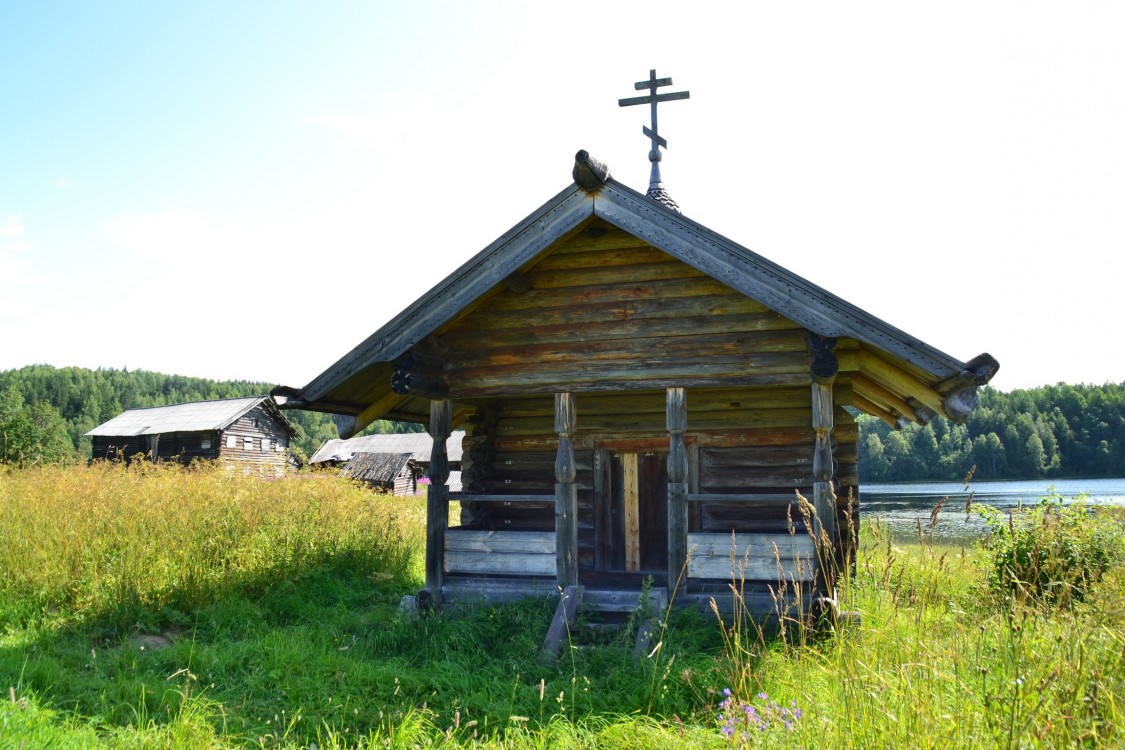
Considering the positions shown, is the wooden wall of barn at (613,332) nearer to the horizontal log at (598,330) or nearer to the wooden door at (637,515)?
the horizontal log at (598,330)

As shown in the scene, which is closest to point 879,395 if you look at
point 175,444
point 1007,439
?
point 175,444

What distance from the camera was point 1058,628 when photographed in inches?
156

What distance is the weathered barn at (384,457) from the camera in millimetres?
42531

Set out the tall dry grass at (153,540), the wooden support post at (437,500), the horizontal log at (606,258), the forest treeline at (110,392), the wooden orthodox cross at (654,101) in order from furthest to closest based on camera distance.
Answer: the forest treeline at (110,392)
the wooden orthodox cross at (654,101)
the wooden support post at (437,500)
the tall dry grass at (153,540)
the horizontal log at (606,258)

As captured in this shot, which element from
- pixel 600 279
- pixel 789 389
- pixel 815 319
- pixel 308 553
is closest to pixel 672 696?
pixel 815 319

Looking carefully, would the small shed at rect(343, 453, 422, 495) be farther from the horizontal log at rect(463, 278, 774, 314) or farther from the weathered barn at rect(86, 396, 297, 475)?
the horizontal log at rect(463, 278, 774, 314)

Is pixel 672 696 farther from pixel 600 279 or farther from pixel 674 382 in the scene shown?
pixel 600 279

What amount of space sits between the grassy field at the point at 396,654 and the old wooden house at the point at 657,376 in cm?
77

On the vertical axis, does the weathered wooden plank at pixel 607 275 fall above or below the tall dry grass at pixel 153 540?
above

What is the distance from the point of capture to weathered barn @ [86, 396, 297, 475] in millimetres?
38531

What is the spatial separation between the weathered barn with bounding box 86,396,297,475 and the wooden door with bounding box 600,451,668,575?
3088 centimetres

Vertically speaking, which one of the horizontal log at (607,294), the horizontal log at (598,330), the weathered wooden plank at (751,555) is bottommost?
the weathered wooden plank at (751,555)

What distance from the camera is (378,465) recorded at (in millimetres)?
43625

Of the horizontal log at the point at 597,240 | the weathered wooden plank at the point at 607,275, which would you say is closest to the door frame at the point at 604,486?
the weathered wooden plank at the point at 607,275
